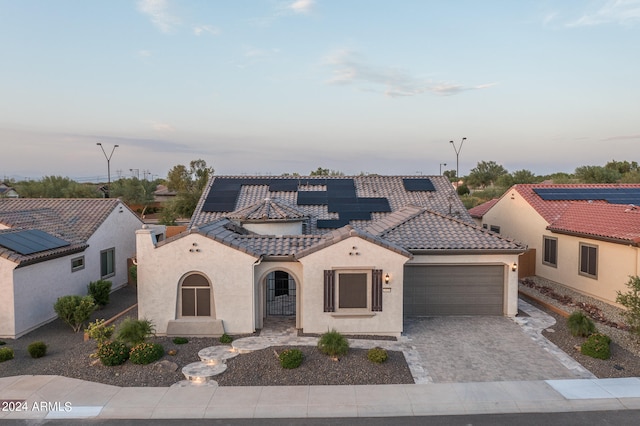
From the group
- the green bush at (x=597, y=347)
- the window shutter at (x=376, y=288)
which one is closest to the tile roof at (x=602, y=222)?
the green bush at (x=597, y=347)

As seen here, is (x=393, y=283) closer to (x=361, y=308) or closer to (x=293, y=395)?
(x=361, y=308)

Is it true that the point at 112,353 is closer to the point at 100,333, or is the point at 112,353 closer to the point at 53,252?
the point at 100,333

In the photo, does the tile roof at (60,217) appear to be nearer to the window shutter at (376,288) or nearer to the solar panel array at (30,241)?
the solar panel array at (30,241)

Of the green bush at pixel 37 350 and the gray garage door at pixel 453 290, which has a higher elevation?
the gray garage door at pixel 453 290

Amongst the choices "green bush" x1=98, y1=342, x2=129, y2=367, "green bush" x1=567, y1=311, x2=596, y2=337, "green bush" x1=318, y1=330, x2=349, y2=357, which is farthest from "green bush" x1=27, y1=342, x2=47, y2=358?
"green bush" x1=567, y1=311, x2=596, y2=337

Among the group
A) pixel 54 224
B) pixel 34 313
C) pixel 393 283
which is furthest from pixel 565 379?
pixel 54 224

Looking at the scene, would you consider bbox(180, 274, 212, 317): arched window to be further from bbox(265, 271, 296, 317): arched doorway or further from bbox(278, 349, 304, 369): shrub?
bbox(278, 349, 304, 369): shrub

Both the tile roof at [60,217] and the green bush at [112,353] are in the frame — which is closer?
the green bush at [112,353]
